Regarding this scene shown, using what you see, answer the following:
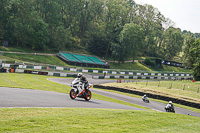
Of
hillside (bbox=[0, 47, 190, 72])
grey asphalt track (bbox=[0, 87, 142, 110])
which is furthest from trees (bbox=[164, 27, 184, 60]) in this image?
grey asphalt track (bbox=[0, 87, 142, 110])

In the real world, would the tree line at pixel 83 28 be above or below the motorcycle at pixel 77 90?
above

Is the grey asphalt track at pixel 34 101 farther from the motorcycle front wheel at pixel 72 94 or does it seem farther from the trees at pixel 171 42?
the trees at pixel 171 42

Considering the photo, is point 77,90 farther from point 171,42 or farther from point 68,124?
point 171,42

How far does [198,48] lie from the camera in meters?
65.3

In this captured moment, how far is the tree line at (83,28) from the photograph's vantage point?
7075cm

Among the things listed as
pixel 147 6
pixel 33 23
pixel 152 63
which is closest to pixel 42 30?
pixel 33 23

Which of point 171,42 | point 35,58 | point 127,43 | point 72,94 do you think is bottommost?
point 72,94

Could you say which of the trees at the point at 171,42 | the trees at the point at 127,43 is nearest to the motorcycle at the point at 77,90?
the trees at the point at 127,43

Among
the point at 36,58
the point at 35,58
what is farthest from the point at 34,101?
the point at 36,58

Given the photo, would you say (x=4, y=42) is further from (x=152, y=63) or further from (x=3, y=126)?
(x=3, y=126)

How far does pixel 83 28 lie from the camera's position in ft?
333

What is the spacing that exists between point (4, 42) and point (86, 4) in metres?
46.6

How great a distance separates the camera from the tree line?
7075cm

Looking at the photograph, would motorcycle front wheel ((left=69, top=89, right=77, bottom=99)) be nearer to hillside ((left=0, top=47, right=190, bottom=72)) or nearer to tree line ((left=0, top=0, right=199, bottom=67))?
hillside ((left=0, top=47, right=190, bottom=72))
